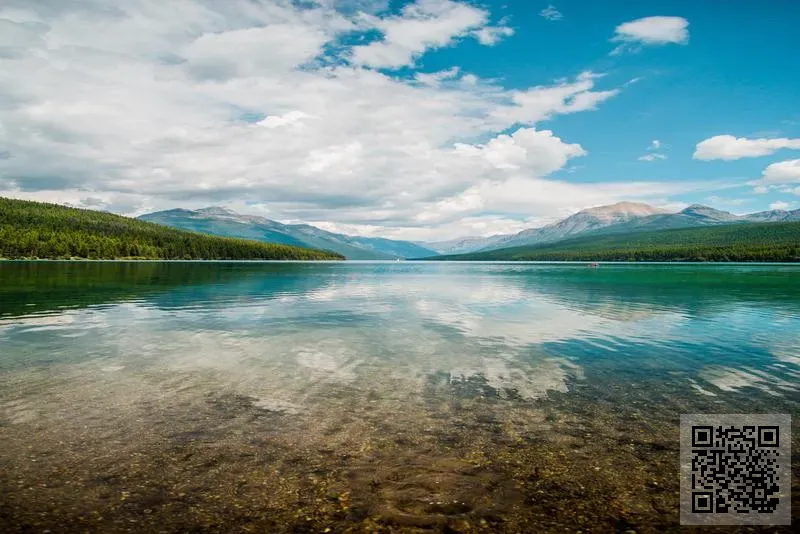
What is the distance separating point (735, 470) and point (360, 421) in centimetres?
1018

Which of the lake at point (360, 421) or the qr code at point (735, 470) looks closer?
the lake at point (360, 421)

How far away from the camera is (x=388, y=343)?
99.0 ft

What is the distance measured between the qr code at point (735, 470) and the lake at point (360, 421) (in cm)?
53

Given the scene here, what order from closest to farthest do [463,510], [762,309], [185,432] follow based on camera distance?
[463,510]
[185,432]
[762,309]

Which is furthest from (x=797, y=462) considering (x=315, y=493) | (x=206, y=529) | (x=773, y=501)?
(x=206, y=529)

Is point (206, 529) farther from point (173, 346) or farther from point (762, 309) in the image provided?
point (762, 309)

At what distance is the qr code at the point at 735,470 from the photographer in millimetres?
9867

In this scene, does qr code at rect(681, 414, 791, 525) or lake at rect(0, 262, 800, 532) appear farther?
qr code at rect(681, 414, 791, 525)

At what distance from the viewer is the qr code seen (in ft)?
32.4

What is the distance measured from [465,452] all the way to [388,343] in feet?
58.0

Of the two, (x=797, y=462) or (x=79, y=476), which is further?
(x=797, y=462)

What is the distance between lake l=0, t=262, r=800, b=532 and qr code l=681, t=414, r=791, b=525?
0.53 metres

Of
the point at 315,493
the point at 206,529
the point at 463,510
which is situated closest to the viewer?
the point at 206,529

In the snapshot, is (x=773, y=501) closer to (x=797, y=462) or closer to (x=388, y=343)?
(x=797, y=462)
